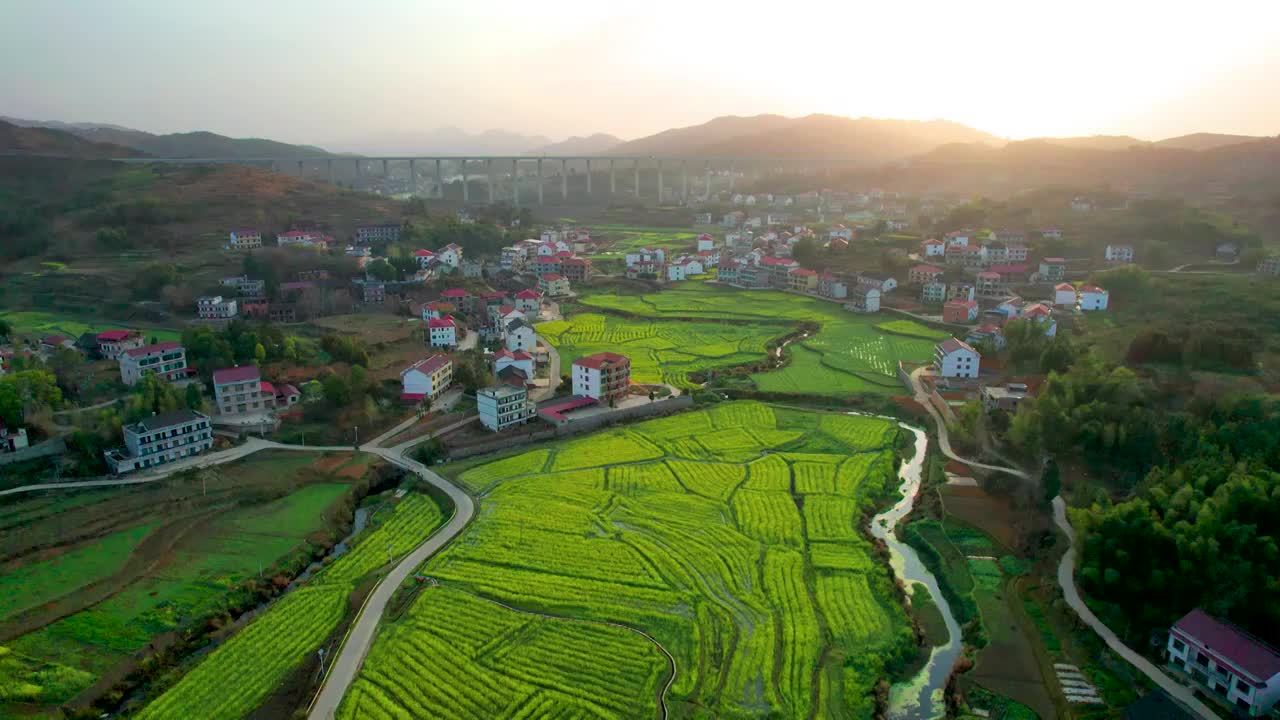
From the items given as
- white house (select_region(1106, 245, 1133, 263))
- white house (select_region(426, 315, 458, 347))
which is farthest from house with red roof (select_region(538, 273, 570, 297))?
white house (select_region(1106, 245, 1133, 263))

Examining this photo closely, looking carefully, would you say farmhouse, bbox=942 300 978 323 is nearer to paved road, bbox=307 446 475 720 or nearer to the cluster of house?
the cluster of house

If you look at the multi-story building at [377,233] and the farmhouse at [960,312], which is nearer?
the farmhouse at [960,312]

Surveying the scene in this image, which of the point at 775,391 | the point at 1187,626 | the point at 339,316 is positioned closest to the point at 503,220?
the point at 339,316

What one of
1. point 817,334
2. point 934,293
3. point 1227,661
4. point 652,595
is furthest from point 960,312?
point 652,595

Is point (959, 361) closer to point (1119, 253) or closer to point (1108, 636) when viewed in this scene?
point (1108, 636)

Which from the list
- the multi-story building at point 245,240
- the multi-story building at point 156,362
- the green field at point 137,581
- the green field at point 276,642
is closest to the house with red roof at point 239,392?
the multi-story building at point 156,362

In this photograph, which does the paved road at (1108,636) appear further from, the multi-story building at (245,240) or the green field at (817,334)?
the multi-story building at (245,240)

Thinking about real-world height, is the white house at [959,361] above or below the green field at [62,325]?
below
